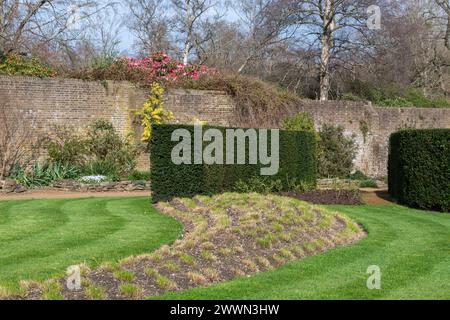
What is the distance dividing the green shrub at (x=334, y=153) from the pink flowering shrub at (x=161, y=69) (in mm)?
5411

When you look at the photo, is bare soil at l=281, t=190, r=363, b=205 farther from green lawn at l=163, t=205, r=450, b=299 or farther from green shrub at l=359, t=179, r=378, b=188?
green shrub at l=359, t=179, r=378, b=188

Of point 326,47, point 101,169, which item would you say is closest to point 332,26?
point 326,47

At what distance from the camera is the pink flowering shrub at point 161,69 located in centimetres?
2145

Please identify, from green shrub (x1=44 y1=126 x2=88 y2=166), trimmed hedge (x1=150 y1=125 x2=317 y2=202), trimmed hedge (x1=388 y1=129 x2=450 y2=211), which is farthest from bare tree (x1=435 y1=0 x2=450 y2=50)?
green shrub (x1=44 y1=126 x2=88 y2=166)

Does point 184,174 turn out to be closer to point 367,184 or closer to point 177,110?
point 177,110

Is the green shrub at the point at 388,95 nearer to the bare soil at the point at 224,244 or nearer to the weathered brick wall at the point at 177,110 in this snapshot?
the weathered brick wall at the point at 177,110

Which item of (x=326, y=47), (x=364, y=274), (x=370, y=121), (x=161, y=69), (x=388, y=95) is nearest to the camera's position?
(x=364, y=274)

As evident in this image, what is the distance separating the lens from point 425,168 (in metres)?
13.8

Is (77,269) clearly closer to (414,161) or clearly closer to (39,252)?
(39,252)

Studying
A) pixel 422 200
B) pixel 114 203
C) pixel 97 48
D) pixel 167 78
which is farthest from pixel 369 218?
pixel 97 48

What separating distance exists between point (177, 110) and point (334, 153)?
6.61 meters

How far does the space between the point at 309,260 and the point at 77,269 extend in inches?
124

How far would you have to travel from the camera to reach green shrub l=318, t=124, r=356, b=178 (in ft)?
75.0

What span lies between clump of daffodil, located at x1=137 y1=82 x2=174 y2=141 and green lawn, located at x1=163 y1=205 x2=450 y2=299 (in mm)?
12037
